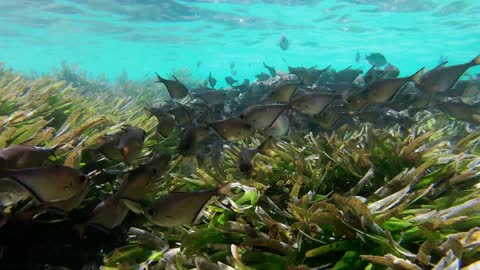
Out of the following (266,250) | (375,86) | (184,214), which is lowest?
(266,250)

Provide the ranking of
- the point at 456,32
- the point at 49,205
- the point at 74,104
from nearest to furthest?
the point at 49,205, the point at 74,104, the point at 456,32

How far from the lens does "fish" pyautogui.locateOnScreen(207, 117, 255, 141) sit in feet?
10.8

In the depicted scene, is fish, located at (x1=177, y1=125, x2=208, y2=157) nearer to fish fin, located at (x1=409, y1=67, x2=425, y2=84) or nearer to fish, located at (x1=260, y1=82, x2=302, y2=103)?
fish, located at (x1=260, y1=82, x2=302, y2=103)

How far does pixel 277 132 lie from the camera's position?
13.6ft

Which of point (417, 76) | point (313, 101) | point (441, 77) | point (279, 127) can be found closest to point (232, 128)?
point (279, 127)

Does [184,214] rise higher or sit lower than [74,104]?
higher

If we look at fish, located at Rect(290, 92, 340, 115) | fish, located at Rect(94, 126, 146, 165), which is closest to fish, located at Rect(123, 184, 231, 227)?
fish, located at Rect(94, 126, 146, 165)

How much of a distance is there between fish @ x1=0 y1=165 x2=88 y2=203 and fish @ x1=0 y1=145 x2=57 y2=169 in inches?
17.4

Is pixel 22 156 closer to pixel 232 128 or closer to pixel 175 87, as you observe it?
pixel 232 128

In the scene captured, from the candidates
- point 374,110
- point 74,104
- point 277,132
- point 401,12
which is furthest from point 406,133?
point 401,12

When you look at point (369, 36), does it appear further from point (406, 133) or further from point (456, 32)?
point (406, 133)

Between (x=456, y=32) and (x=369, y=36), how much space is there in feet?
23.7

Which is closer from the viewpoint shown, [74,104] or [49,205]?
Answer: [49,205]

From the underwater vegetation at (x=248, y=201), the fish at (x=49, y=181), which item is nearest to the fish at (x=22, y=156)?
the underwater vegetation at (x=248, y=201)
